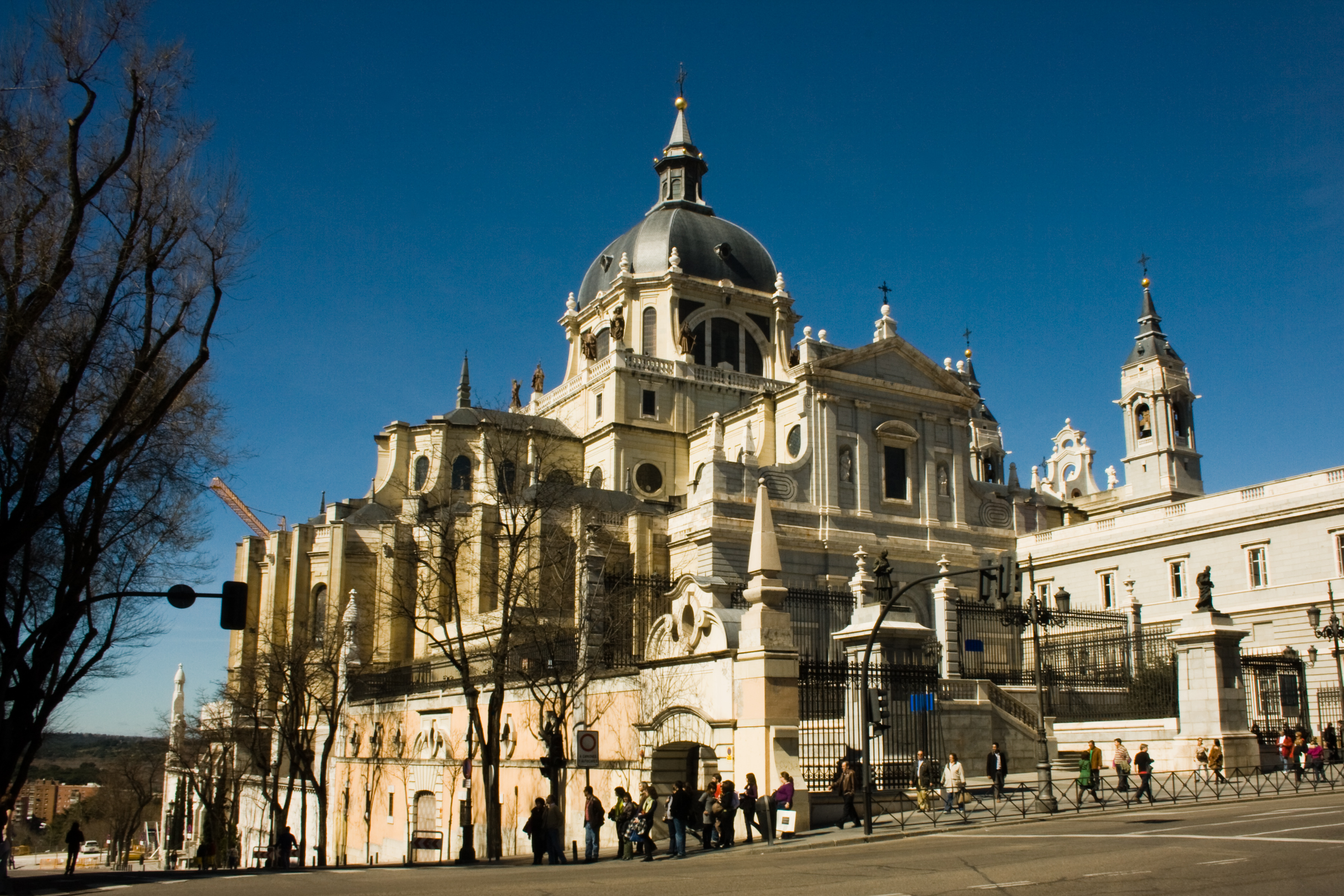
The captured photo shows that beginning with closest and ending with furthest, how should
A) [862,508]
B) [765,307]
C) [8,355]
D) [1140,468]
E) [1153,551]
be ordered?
[8,355], [1153,551], [862,508], [765,307], [1140,468]

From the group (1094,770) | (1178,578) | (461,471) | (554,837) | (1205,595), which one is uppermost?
(461,471)

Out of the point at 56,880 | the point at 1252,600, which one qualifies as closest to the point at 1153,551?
the point at 1252,600

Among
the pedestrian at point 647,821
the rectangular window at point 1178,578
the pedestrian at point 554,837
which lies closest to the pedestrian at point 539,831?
the pedestrian at point 554,837

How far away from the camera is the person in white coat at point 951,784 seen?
67.8 feet

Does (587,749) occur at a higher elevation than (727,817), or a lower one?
higher

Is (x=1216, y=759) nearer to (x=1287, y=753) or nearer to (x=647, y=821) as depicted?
(x=1287, y=753)

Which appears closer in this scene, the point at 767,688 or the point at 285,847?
the point at 767,688

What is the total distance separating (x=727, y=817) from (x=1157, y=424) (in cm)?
6197

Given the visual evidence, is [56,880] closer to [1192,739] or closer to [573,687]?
[573,687]

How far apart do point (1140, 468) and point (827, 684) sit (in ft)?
196

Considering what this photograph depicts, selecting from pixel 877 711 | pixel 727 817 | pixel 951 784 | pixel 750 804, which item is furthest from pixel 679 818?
pixel 951 784

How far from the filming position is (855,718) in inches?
842

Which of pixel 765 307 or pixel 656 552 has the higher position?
pixel 765 307

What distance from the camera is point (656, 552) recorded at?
49.7 m
